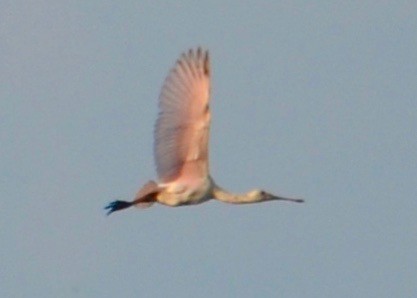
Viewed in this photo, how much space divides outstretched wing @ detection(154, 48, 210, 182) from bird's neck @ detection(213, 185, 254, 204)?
26.1 inches

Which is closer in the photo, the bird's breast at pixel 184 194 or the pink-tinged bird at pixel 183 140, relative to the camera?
the pink-tinged bird at pixel 183 140

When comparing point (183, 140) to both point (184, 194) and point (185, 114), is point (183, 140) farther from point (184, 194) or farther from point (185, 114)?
point (184, 194)

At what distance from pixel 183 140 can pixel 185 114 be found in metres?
0.36

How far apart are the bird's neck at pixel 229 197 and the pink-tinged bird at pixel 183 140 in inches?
0.8

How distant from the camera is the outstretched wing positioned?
25297 millimetres

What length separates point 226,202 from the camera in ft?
88.1

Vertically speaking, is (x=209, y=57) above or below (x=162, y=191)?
above

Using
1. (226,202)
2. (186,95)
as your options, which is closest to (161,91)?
(186,95)

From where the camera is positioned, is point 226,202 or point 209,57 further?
point 226,202

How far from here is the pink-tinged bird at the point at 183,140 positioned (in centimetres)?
2534

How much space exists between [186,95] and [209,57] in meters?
0.57

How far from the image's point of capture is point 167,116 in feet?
83.7

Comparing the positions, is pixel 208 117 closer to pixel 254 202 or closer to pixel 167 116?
pixel 167 116

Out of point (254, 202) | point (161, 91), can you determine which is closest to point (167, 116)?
point (161, 91)
